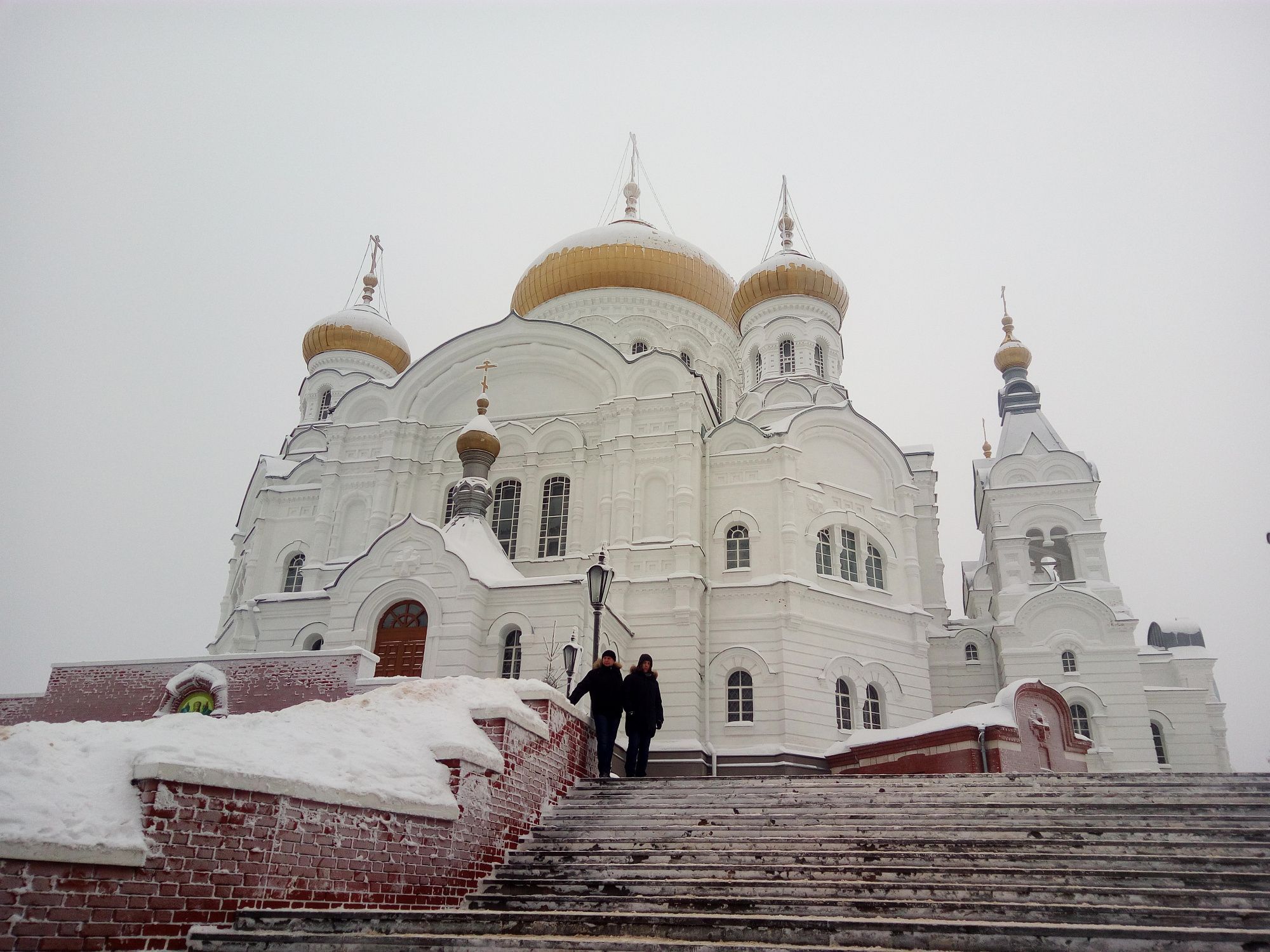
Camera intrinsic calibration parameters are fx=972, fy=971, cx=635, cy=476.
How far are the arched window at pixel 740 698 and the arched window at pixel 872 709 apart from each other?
2407mm

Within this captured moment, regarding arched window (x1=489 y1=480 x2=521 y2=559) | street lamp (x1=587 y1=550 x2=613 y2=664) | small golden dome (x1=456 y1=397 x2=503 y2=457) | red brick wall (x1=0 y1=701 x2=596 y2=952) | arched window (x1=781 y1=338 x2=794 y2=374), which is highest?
arched window (x1=781 y1=338 x2=794 y2=374)

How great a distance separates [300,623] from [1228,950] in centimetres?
1685

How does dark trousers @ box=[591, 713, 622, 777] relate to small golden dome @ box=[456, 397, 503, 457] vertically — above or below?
below

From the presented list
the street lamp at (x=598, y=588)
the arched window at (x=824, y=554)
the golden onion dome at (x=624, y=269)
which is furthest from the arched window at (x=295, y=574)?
the street lamp at (x=598, y=588)

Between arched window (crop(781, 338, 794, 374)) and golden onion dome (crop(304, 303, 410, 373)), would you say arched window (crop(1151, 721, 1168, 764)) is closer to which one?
arched window (crop(781, 338, 794, 374))

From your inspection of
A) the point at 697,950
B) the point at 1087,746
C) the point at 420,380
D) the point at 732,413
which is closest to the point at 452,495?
the point at 420,380

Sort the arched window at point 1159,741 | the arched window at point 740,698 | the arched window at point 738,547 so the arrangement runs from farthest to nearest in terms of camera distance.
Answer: the arched window at point 1159,741, the arched window at point 738,547, the arched window at point 740,698

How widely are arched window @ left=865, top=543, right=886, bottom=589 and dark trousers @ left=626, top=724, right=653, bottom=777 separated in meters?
11.3

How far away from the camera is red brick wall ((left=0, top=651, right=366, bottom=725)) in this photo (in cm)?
1395

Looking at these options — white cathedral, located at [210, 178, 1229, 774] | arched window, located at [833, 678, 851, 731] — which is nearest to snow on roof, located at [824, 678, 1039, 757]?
white cathedral, located at [210, 178, 1229, 774]

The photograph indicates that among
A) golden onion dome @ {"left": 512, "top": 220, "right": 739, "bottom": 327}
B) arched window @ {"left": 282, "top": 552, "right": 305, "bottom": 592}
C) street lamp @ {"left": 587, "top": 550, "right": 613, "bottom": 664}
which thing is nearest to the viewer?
street lamp @ {"left": 587, "top": 550, "right": 613, "bottom": 664}

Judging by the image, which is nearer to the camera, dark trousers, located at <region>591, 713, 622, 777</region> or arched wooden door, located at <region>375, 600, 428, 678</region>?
dark trousers, located at <region>591, 713, 622, 777</region>

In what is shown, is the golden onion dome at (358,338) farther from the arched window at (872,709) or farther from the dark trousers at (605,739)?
the dark trousers at (605,739)

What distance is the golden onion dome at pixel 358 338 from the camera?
1181 inches
